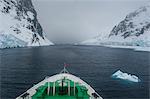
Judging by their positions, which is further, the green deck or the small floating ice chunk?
the small floating ice chunk

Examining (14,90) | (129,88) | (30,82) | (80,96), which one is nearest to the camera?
(80,96)

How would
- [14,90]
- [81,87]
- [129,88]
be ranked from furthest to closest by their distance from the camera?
1. [129,88]
2. [14,90]
3. [81,87]

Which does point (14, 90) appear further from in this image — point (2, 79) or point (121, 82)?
point (121, 82)

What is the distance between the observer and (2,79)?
7312cm

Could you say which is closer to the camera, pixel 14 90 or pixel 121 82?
pixel 14 90

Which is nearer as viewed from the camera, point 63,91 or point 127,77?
point 63,91

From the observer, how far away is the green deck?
3358cm

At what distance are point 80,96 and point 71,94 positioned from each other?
177 cm

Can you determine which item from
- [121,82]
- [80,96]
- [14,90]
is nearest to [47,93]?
[80,96]

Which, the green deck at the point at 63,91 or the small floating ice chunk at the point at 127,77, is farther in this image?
the small floating ice chunk at the point at 127,77

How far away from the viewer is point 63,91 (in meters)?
35.4

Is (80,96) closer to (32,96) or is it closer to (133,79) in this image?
(32,96)

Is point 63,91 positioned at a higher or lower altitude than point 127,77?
higher

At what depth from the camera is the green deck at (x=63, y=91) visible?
33584 millimetres
